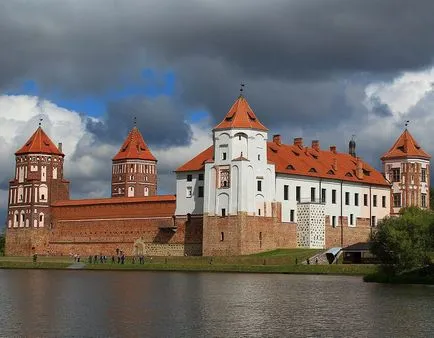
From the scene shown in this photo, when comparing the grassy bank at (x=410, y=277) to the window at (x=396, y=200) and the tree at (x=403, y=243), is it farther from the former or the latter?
the window at (x=396, y=200)

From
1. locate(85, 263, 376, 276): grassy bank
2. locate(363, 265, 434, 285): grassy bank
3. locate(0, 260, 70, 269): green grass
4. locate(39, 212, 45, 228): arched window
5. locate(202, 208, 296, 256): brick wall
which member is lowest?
locate(363, 265, 434, 285): grassy bank

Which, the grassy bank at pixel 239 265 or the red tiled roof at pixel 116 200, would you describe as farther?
the red tiled roof at pixel 116 200

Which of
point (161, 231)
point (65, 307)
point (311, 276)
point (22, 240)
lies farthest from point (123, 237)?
point (65, 307)

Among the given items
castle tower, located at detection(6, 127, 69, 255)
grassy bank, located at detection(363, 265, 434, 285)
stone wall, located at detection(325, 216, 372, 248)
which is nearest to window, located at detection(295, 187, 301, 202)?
stone wall, located at detection(325, 216, 372, 248)

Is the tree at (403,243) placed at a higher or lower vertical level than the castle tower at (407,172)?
lower

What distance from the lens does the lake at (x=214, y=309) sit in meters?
28.6

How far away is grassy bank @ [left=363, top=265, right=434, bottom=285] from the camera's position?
47.8 metres

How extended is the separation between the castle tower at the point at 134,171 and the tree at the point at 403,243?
6448 centimetres

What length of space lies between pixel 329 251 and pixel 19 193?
1438 inches

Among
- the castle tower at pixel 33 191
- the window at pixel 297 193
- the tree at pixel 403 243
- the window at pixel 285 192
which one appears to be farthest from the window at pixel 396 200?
the tree at pixel 403 243

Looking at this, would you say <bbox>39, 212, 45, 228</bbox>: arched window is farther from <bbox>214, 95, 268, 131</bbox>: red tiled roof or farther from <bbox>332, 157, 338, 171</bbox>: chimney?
<bbox>332, 157, 338, 171</bbox>: chimney

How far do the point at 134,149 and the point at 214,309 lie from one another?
3205 inches

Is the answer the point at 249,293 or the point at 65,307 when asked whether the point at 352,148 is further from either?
the point at 65,307

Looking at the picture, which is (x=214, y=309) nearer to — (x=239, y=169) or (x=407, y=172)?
(x=239, y=169)
